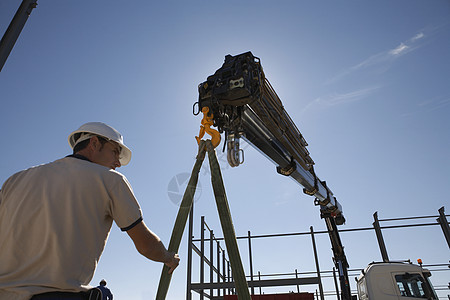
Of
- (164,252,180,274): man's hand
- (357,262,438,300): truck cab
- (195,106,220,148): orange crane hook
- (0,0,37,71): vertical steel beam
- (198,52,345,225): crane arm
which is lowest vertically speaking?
(164,252,180,274): man's hand

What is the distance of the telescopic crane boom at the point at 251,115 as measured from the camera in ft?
10.9

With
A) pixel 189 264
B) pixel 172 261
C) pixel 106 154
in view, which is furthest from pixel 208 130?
pixel 189 264

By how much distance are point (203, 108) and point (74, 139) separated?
5.28 ft

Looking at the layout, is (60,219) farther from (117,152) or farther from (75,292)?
(117,152)

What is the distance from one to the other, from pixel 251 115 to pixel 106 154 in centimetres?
248

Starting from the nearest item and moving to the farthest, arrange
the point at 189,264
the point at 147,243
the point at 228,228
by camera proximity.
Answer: the point at 147,243, the point at 228,228, the point at 189,264

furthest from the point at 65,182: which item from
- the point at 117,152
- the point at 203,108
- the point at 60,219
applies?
the point at 203,108

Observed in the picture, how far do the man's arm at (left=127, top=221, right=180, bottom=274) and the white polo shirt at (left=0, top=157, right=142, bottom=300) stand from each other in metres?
0.05

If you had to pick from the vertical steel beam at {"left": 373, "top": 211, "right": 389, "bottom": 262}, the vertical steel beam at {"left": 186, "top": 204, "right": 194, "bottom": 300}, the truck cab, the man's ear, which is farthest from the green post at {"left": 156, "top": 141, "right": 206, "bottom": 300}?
the vertical steel beam at {"left": 373, "top": 211, "right": 389, "bottom": 262}

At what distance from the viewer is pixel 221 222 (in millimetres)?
2324

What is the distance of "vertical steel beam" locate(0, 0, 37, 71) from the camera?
3526 millimetres

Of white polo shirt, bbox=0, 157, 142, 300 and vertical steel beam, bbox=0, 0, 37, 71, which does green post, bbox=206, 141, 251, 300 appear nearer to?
white polo shirt, bbox=0, 157, 142, 300

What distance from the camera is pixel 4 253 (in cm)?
129

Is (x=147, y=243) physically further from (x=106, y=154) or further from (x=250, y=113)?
(x=250, y=113)
